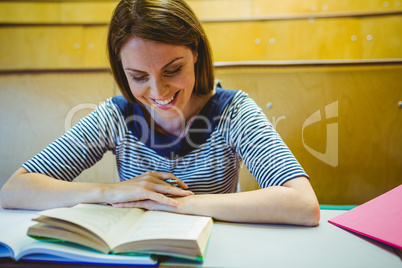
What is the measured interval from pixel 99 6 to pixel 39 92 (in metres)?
0.50

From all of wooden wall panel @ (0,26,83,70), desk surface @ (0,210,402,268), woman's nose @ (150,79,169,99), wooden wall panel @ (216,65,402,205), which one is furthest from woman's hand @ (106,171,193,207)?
wooden wall panel @ (0,26,83,70)

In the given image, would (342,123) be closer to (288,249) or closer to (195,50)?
(195,50)

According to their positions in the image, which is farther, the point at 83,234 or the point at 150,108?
the point at 150,108

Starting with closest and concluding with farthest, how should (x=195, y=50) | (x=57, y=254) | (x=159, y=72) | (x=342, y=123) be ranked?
(x=57, y=254)
(x=159, y=72)
(x=195, y=50)
(x=342, y=123)

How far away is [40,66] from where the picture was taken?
128 cm

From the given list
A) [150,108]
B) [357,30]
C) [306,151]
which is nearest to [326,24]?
[357,30]

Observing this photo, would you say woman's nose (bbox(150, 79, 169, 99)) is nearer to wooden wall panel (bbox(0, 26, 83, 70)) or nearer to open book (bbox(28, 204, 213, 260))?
open book (bbox(28, 204, 213, 260))

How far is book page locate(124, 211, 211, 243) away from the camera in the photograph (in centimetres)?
43

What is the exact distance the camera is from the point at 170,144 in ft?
2.87

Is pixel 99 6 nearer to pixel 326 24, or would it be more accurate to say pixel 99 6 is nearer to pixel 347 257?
pixel 326 24

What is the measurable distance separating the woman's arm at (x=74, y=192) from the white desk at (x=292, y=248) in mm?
174

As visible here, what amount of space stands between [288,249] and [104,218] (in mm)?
341

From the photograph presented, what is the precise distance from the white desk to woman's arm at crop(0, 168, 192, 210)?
17cm

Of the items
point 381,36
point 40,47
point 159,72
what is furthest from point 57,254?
point 381,36
